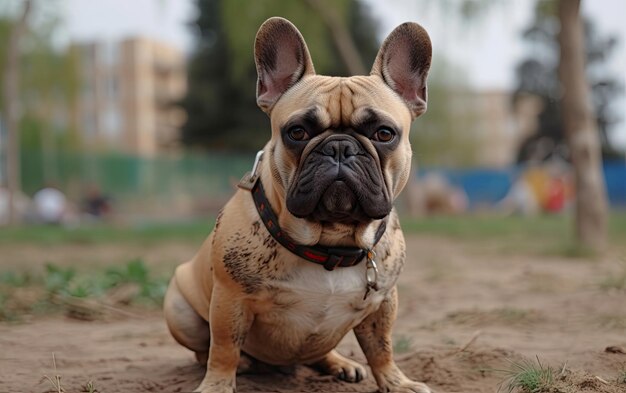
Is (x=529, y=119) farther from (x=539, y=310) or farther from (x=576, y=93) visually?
(x=539, y=310)

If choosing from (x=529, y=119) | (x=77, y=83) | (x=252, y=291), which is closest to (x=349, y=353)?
(x=252, y=291)

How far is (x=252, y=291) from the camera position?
270cm

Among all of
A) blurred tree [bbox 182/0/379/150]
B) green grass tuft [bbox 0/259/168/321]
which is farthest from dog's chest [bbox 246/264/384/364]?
blurred tree [bbox 182/0/379/150]

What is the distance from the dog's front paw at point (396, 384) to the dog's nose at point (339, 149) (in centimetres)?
102

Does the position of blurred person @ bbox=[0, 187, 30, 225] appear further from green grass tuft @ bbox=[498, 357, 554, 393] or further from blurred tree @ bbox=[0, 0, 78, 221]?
green grass tuft @ bbox=[498, 357, 554, 393]

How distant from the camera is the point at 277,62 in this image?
2955mm

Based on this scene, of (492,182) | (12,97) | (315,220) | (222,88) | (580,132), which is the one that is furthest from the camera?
(492,182)

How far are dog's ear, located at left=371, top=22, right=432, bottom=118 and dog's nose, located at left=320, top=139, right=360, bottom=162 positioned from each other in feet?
1.73

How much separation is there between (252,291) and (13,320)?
2.64 m

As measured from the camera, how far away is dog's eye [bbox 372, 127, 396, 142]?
8.75 ft

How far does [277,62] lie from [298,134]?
44cm

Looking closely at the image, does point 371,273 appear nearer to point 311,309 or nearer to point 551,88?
point 311,309

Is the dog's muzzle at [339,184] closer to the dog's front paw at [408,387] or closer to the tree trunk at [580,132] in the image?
the dog's front paw at [408,387]

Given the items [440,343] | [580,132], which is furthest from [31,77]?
[440,343]
